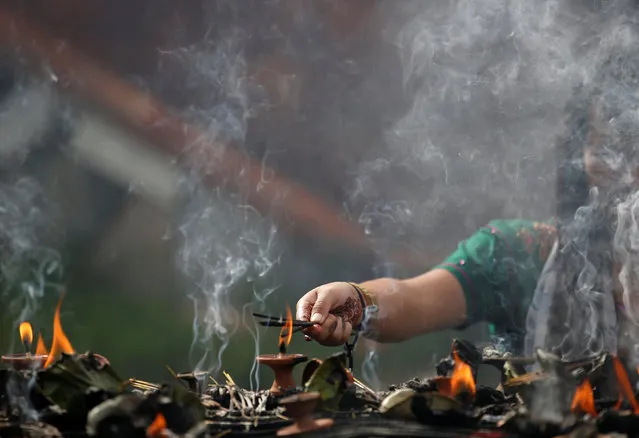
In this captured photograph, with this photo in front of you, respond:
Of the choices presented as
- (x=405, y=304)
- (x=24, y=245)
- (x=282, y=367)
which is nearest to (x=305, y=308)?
(x=282, y=367)

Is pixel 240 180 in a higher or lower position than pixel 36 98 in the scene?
lower

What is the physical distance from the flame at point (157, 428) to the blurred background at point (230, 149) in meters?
3.91

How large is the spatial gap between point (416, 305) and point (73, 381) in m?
2.84

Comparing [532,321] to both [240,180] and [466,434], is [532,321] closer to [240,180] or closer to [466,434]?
[466,434]

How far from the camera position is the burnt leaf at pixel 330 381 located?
2707 millimetres

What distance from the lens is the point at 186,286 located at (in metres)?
7.38

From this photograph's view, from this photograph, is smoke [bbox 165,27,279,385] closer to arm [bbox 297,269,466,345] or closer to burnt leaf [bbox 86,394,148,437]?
arm [bbox 297,269,466,345]

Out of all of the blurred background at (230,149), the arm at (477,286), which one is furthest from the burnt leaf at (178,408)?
the blurred background at (230,149)

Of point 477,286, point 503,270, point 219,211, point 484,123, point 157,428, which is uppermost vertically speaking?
point 484,123

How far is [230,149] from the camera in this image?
730cm

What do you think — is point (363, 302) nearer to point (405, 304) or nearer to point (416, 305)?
point (405, 304)

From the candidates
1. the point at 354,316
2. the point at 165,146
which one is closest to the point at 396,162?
the point at 165,146

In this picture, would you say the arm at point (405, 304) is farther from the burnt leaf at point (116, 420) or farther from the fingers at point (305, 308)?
the burnt leaf at point (116, 420)

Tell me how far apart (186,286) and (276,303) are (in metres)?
1.13
